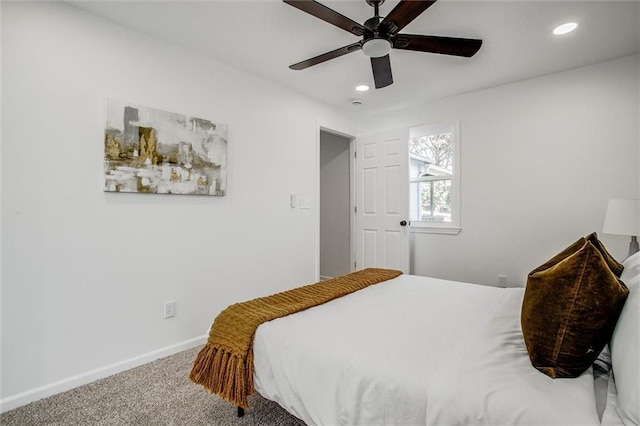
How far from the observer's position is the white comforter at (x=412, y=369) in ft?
2.97

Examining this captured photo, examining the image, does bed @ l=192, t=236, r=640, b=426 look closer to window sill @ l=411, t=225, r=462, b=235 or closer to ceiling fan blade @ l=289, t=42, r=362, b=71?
Result: ceiling fan blade @ l=289, t=42, r=362, b=71

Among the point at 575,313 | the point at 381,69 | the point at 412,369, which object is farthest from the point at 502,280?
the point at 412,369

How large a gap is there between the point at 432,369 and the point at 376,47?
175 centimetres

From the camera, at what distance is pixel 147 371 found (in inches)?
87.3

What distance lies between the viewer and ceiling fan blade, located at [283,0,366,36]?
1651mm

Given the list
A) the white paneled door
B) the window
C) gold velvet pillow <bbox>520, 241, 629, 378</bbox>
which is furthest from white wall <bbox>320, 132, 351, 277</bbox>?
gold velvet pillow <bbox>520, 241, 629, 378</bbox>

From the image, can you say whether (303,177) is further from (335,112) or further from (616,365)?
(616,365)

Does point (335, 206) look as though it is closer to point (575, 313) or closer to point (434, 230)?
point (434, 230)

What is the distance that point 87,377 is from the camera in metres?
2.08

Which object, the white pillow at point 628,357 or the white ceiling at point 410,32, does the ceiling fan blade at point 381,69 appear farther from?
the white pillow at point 628,357

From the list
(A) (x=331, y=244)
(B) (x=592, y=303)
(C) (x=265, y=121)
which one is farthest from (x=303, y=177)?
(B) (x=592, y=303)

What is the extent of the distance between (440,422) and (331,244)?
3.97 m

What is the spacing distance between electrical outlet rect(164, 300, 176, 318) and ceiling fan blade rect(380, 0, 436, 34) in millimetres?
2395

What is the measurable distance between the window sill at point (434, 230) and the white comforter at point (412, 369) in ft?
6.46
